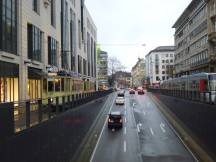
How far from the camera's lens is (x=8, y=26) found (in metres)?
36.5

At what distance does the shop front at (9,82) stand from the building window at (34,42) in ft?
17.5

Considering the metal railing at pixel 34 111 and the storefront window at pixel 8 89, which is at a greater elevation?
the storefront window at pixel 8 89

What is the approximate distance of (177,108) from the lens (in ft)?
171

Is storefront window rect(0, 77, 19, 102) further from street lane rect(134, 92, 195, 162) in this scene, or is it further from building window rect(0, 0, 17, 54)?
street lane rect(134, 92, 195, 162)

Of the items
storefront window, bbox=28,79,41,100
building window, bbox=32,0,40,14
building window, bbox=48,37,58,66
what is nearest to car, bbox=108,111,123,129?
storefront window, bbox=28,79,41,100

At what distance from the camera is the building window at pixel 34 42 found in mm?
43625

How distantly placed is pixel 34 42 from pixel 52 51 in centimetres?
1080

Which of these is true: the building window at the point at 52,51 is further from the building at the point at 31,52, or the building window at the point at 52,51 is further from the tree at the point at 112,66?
the tree at the point at 112,66

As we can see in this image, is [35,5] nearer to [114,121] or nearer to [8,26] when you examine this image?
[8,26]

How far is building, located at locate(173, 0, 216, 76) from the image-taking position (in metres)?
82.3

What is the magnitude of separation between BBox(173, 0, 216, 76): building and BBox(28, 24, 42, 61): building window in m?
41.6

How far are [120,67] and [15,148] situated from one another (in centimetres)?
16465

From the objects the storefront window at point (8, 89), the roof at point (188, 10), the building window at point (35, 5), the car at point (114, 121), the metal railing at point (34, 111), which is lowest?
the car at point (114, 121)

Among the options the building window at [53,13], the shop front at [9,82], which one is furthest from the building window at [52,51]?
the shop front at [9,82]
